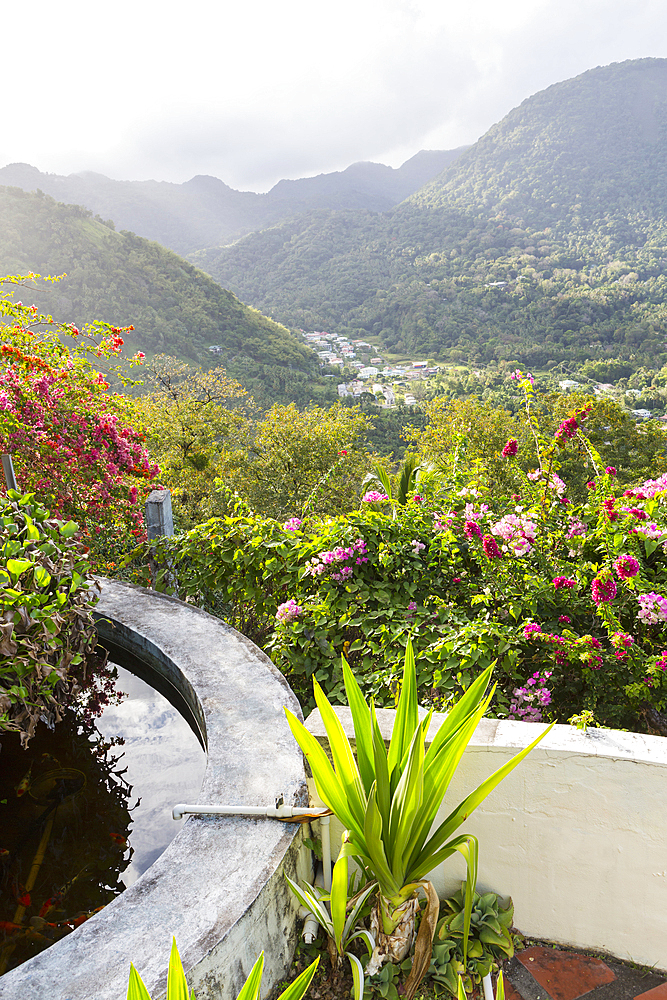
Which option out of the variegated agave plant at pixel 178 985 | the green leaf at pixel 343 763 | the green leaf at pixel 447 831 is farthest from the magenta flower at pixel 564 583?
the variegated agave plant at pixel 178 985

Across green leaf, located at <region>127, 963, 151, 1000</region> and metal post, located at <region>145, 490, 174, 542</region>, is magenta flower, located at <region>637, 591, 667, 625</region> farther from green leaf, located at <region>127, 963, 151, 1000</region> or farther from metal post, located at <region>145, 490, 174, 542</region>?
metal post, located at <region>145, 490, 174, 542</region>

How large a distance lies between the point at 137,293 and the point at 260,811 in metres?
34.5

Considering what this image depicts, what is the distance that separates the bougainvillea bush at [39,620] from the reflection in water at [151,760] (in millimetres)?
106

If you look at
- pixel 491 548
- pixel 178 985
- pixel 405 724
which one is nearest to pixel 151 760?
pixel 405 724

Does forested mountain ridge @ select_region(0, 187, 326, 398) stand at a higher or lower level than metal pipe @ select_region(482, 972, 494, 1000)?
higher

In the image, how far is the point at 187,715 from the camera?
1892 millimetres

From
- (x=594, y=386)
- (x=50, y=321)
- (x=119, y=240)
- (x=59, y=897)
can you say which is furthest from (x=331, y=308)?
(x=59, y=897)

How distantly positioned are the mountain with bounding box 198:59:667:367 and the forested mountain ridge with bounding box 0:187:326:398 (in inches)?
632

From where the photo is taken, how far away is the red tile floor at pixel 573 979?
1.28 meters

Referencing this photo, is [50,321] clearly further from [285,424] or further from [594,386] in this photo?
[594,386]

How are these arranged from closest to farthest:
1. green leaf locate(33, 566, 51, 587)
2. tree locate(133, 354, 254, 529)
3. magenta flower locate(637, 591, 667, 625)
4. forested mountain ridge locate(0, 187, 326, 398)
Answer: green leaf locate(33, 566, 51, 587)
magenta flower locate(637, 591, 667, 625)
tree locate(133, 354, 254, 529)
forested mountain ridge locate(0, 187, 326, 398)

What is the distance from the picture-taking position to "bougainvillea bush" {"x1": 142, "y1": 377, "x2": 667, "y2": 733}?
5.84ft

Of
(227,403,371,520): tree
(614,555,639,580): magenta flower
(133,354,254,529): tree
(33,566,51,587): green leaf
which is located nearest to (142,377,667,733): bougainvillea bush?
(614,555,639,580): magenta flower

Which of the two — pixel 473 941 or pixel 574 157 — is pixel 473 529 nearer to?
pixel 473 941
